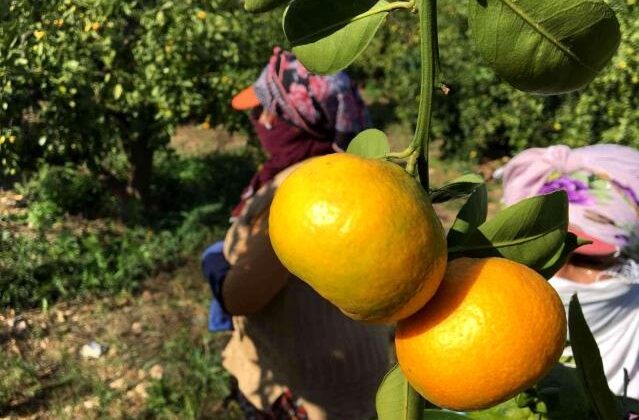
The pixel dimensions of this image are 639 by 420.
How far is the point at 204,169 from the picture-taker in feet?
16.6

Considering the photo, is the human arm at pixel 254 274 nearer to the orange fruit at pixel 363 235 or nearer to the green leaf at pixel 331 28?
the green leaf at pixel 331 28

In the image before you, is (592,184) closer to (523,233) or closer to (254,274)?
(254,274)

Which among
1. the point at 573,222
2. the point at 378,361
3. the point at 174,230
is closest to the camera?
the point at 573,222

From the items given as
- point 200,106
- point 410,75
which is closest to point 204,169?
point 200,106

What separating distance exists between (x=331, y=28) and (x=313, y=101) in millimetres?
1167

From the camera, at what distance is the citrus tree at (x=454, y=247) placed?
16.3 inches

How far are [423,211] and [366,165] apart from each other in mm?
53

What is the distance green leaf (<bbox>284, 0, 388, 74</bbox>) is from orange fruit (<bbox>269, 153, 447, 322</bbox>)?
166mm

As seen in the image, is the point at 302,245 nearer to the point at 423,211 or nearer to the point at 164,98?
the point at 423,211

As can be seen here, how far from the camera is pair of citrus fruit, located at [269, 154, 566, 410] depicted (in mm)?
412

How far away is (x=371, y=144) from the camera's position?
58cm

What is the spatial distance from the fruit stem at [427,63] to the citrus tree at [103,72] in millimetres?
2773

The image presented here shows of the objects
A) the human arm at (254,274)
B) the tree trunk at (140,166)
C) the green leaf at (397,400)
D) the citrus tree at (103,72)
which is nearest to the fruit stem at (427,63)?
the green leaf at (397,400)

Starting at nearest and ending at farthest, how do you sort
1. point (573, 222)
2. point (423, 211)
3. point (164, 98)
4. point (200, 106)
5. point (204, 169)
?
point (423, 211), point (573, 222), point (164, 98), point (200, 106), point (204, 169)
